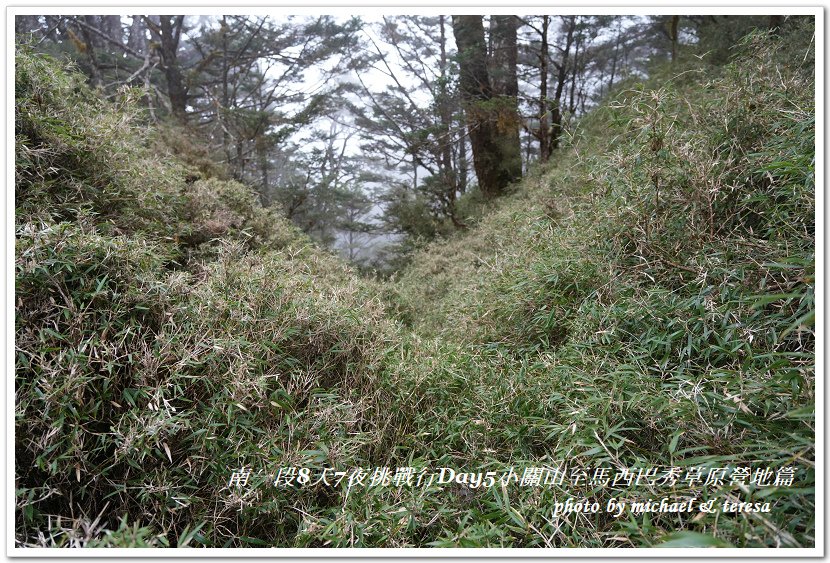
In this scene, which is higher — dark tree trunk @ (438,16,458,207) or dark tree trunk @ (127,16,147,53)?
dark tree trunk @ (127,16,147,53)

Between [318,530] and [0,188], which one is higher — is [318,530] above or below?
below

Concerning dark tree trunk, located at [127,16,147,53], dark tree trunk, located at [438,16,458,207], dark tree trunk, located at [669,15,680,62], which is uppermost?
dark tree trunk, located at [127,16,147,53]

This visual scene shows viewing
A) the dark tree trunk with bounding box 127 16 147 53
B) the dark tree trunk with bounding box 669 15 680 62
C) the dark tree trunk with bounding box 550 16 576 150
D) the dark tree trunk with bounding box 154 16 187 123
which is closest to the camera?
the dark tree trunk with bounding box 669 15 680 62

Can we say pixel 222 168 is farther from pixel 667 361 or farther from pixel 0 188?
pixel 667 361

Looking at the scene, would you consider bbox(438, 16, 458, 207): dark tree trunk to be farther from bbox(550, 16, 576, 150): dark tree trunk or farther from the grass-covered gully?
the grass-covered gully

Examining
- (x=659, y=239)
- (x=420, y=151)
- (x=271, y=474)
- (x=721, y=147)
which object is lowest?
(x=271, y=474)

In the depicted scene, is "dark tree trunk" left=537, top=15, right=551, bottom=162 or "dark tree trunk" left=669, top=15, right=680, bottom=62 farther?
"dark tree trunk" left=537, top=15, right=551, bottom=162

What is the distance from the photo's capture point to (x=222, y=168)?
5.73 metres

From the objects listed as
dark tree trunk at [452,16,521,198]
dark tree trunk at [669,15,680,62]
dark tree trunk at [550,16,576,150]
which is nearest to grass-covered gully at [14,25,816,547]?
dark tree trunk at [550,16,576,150]

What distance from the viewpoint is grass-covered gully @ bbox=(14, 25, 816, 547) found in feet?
4.11

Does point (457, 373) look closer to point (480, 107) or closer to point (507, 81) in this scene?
point (480, 107)

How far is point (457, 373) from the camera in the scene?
2102 millimetres

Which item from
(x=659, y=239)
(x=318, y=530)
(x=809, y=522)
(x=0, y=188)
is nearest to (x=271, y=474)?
(x=318, y=530)

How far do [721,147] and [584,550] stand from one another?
217cm
